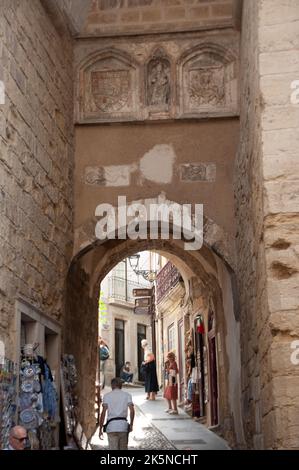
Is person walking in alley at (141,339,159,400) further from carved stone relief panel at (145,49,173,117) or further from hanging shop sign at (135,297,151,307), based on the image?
hanging shop sign at (135,297,151,307)

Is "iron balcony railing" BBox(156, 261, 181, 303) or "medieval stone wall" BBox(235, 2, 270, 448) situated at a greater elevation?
"iron balcony railing" BBox(156, 261, 181, 303)

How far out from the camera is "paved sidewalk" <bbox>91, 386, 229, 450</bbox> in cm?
843

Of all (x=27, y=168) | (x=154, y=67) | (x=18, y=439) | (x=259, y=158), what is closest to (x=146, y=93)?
(x=154, y=67)

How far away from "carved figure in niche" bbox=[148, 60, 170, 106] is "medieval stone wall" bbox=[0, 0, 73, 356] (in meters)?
0.81

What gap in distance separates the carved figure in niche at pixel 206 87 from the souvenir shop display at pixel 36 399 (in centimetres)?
304

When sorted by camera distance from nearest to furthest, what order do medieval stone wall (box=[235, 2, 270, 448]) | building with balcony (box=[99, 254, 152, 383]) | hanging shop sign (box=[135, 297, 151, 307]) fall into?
medieval stone wall (box=[235, 2, 270, 448]) < hanging shop sign (box=[135, 297, 151, 307]) < building with balcony (box=[99, 254, 152, 383])

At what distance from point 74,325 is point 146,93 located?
2.46 m

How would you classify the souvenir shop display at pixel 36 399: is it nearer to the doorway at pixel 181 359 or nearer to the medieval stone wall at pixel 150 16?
the medieval stone wall at pixel 150 16

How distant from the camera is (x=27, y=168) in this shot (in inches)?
237

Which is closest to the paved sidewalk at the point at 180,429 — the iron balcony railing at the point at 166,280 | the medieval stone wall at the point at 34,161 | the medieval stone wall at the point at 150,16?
the medieval stone wall at the point at 34,161

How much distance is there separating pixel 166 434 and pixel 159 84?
422cm

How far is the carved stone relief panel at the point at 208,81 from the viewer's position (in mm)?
7695

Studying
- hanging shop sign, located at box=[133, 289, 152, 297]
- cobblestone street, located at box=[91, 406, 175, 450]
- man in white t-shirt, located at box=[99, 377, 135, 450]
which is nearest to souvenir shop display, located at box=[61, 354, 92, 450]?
man in white t-shirt, located at box=[99, 377, 135, 450]

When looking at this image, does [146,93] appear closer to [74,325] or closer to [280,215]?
[74,325]
